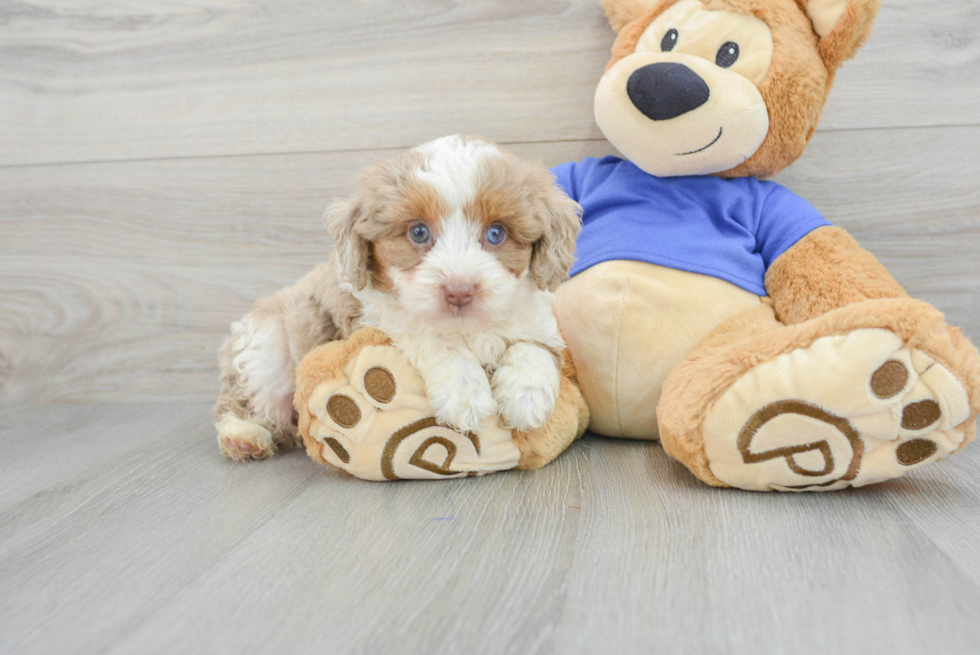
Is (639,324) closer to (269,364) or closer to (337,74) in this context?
(269,364)

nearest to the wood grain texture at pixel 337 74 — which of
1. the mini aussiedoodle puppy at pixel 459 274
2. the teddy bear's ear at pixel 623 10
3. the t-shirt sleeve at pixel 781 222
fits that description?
the teddy bear's ear at pixel 623 10

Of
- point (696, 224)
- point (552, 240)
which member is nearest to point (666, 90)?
point (696, 224)

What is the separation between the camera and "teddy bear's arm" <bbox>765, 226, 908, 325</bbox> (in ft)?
4.28

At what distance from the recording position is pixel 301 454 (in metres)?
1.55

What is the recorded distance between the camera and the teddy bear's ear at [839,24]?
1330 millimetres

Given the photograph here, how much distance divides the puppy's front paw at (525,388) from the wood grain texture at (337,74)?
0.74 meters

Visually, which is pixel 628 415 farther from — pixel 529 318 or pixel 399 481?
pixel 399 481

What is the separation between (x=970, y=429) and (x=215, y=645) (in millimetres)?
1097

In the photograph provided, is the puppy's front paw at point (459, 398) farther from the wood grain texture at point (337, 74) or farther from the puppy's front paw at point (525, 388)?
the wood grain texture at point (337, 74)

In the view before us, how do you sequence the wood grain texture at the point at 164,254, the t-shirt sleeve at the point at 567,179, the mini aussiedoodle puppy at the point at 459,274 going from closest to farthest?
the mini aussiedoodle puppy at the point at 459,274
the t-shirt sleeve at the point at 567,179
the wood grain texture at the point at 164,254

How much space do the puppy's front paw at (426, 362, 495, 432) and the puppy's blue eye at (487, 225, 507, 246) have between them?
0.22 m

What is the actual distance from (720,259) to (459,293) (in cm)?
60

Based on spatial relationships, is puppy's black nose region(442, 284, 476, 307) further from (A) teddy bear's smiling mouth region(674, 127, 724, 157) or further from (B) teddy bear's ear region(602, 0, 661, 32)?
(B) teddy bear's ear region(602, 0, 661, 32)

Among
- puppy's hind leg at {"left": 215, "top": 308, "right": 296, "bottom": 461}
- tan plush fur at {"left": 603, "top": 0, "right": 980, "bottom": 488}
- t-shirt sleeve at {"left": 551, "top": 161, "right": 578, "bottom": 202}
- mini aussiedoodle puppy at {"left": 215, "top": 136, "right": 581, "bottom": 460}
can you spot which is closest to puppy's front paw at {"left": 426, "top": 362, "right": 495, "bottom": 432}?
mini aussiedoodle puppy at {"left": 215, "top": 136, "right": 581, "bottom": 460}
